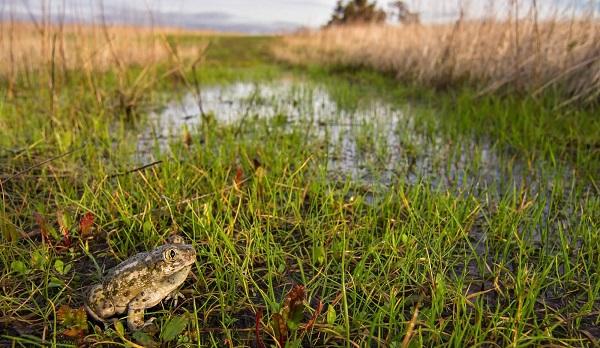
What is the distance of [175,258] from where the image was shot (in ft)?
5.39

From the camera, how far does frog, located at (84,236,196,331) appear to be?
164 centimetres

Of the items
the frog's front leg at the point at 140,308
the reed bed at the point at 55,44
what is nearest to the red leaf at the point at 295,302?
the frog's front leg at the point at 140,308

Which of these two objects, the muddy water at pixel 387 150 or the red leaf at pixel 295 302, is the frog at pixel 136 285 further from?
the muddy water at pixel 387 150

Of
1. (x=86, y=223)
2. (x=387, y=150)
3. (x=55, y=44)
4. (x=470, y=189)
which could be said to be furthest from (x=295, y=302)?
(x=55, y=44)

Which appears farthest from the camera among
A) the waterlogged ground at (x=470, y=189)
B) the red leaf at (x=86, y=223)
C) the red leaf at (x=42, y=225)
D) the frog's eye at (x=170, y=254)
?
the red leaf at (x=86, y=223)

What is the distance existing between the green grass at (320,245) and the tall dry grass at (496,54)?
156 centimetres

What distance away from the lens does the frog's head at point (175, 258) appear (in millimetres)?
1631

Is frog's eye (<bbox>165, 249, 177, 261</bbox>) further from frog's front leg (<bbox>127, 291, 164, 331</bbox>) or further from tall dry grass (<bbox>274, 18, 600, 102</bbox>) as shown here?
tall dry grass (<bbox>274, 18, 600, 102</bbox>)

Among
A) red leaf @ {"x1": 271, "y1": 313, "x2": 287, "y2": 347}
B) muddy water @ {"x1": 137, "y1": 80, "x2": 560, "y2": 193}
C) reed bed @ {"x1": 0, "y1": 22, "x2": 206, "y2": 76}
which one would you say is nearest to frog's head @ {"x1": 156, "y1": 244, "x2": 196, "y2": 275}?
red leaf @ {"x1": 271, "y1": 313, "x2": 287, "y2": 347}

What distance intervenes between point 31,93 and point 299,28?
19.0 metres

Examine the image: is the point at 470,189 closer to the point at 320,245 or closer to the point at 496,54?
the point at 320,245

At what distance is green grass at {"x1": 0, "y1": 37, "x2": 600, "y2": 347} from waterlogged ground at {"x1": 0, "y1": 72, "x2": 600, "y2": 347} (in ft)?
0.04

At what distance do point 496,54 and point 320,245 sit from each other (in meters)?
5.46

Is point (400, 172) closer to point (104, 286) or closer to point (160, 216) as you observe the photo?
point (160, 216)
